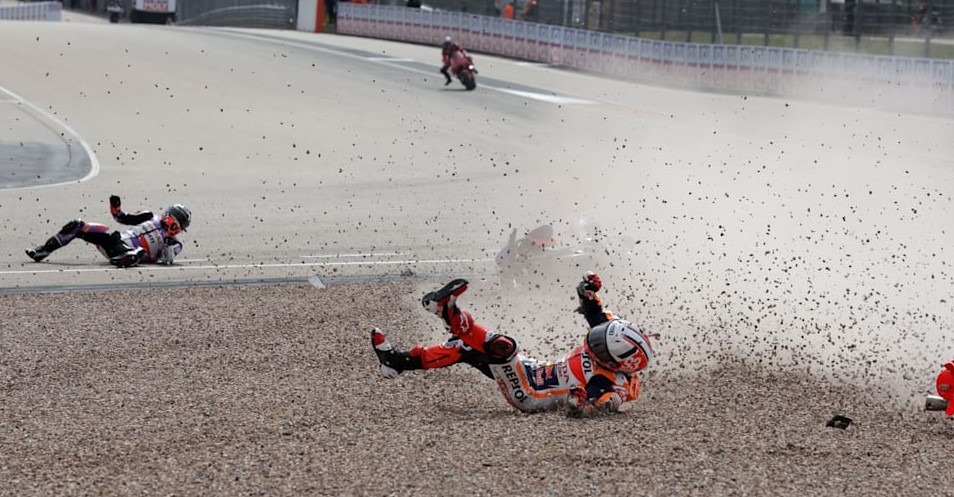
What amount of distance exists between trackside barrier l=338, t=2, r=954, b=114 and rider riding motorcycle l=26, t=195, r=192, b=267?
2110 cm

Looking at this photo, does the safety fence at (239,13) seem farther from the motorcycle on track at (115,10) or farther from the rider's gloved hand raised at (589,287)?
the rider's gloved hand raised at (589,287)

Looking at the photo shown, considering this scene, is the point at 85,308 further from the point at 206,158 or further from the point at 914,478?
the point at 206,158

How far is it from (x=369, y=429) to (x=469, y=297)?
Answer: 479 centimetres

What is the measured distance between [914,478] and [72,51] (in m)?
32.8

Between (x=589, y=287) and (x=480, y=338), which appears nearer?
(x=480, y=338)

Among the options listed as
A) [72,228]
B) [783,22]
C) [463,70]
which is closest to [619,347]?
[72,228]

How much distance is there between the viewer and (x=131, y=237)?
1490 cm

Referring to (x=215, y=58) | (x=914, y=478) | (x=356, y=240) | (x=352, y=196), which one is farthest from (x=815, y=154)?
(x=215, y=58)

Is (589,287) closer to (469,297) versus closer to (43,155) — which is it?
(469,297)

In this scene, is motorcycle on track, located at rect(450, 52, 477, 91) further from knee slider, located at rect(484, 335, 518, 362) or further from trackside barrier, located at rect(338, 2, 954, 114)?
knee slider, located at rect(484, 335, 518, 362)

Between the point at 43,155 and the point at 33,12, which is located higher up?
the point at 33,12

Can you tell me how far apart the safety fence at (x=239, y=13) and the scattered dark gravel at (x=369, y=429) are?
141 ft

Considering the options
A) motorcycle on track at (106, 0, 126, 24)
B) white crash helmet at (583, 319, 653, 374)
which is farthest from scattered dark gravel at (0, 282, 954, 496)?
motorcycle on track at (106, 0, 126, 24)

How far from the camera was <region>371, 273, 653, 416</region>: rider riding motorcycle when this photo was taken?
339 inches
